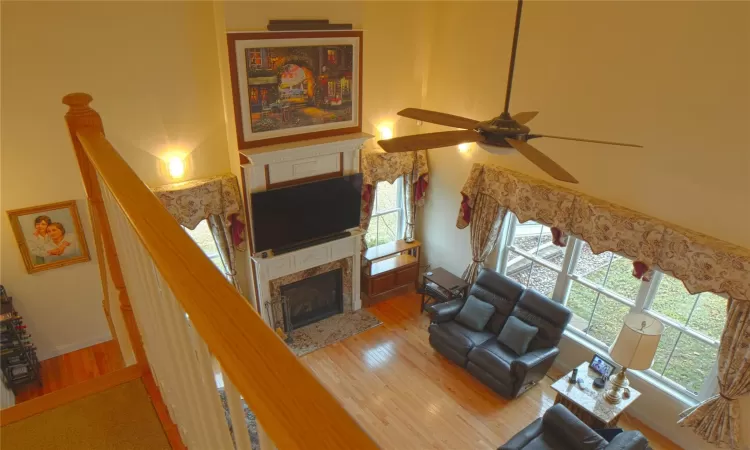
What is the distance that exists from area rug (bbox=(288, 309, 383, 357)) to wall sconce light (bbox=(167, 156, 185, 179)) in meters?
2.61

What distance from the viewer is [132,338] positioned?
181 cm

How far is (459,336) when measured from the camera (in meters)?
5.91

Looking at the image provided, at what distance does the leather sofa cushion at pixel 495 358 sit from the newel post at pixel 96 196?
4515mm

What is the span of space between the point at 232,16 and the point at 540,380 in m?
5.54

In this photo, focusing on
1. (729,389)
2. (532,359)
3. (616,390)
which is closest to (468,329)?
(532,359)

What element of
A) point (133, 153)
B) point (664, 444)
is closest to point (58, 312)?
point (133, 153)

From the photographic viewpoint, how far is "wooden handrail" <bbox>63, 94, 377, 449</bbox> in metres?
0.51

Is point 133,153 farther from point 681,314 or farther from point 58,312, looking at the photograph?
A: point 681,314

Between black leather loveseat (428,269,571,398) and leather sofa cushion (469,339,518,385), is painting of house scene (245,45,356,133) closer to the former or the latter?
black leather loveseat (428,269,571,398)

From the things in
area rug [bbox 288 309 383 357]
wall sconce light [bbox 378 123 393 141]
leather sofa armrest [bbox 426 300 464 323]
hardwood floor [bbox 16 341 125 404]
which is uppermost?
wall sconce light [bbox 378 123 393 141]

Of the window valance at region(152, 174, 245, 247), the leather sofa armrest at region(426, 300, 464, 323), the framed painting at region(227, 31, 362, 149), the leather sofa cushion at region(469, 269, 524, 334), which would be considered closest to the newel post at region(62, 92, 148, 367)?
the framed painting at region(227, 31, 362, 149)

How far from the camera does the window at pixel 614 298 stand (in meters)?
4.83

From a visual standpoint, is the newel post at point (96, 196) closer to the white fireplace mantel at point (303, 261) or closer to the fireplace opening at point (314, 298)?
the white fireplace mantel at point (303, 261)

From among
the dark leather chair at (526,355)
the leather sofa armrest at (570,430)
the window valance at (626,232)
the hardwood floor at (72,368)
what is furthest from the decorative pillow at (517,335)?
the hardwood floor at (72,368)
